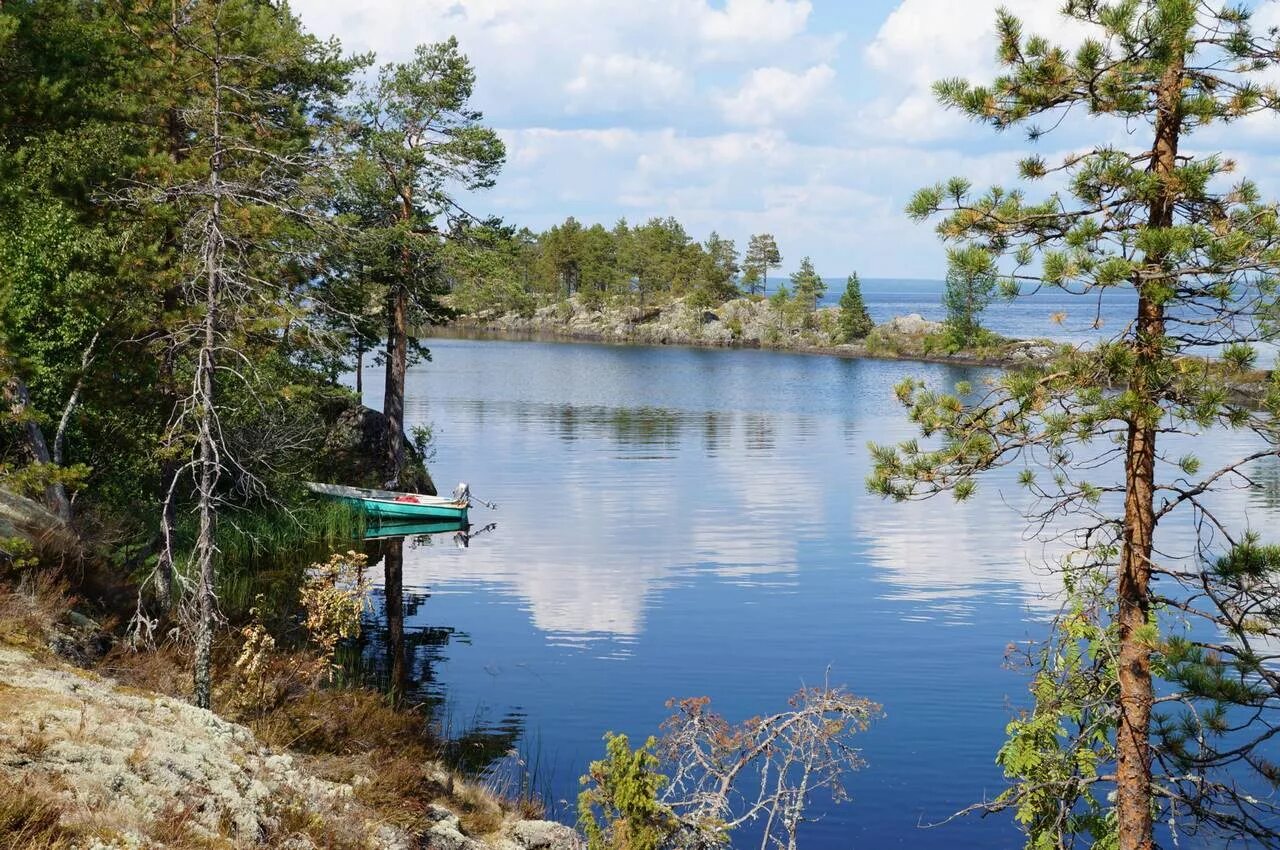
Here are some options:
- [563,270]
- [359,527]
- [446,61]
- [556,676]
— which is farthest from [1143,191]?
[563,270]

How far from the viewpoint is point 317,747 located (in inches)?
573

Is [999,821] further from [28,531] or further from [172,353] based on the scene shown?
[28,531]

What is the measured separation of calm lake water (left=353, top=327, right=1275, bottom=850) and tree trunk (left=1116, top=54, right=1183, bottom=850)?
1.60 meters

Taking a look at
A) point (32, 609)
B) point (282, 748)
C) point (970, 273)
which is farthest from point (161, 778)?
point (970, 273)

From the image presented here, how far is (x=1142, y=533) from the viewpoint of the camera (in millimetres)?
11461

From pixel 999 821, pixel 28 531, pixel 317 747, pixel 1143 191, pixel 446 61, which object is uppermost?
pixel 446 61

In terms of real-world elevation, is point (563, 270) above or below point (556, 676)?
above

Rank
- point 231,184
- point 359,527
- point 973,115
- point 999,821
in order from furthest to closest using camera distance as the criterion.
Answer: point 359,527 < point 999,821 < point 231,184 < point 973,115

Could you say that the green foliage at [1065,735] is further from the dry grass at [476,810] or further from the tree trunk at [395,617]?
Answer: the tree trunk at [395,617]

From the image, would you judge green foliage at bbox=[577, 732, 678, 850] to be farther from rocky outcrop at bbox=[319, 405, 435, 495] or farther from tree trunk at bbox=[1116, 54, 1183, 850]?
rocky outcrop at bbox=[319, 405, 435, 495]

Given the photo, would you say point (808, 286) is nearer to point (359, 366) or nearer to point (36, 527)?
point (359, 366)

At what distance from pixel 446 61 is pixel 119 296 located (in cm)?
1981

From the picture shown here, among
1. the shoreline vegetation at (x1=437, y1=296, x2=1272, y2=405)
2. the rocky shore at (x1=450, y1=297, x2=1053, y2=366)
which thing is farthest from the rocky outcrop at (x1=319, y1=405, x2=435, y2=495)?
the rocky shore at (x1=450, y1=297, x2=1053, y2=366)

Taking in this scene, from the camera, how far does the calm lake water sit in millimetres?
19031
